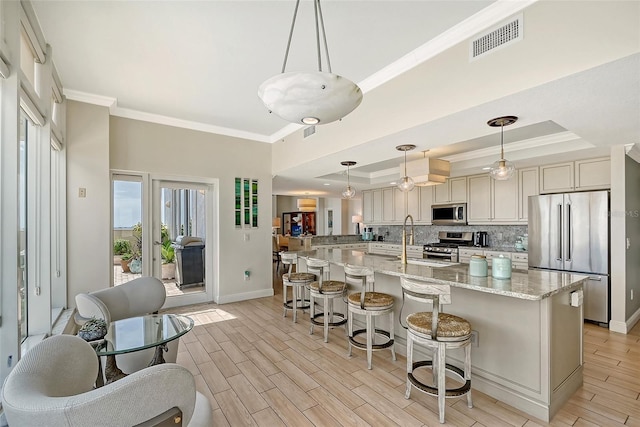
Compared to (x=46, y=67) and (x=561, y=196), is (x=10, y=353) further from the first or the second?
(x=561, y=196)

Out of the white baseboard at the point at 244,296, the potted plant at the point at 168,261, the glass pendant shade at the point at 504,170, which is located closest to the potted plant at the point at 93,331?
the potted plant at the point at 168,261

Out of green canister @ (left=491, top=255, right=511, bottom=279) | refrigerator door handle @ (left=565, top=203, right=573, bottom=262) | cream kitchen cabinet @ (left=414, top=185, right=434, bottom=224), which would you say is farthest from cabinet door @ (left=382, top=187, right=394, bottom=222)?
green canister @ (left=491, top=255, right=511, bottom=279)

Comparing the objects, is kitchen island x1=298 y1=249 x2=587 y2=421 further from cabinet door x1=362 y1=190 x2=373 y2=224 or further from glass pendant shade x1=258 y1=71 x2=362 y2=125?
cabinet door x1=362 y1=190 x2=373 y2=224

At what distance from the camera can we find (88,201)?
3.69 meters

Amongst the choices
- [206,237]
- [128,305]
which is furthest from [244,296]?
[128,305]

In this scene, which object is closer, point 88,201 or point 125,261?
point 88,201

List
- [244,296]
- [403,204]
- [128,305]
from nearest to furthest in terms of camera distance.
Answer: [128,305] → [244,296] → [403,204]

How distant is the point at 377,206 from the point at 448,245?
2.31m

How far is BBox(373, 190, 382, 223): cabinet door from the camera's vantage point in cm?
789

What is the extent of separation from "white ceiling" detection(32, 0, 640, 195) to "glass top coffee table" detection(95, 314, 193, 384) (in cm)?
236

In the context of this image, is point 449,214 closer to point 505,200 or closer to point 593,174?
point 505,200

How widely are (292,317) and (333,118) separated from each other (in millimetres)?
3570

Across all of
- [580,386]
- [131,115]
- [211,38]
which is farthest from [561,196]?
[131,115]

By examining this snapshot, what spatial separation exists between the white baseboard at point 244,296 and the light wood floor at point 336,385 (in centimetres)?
118
